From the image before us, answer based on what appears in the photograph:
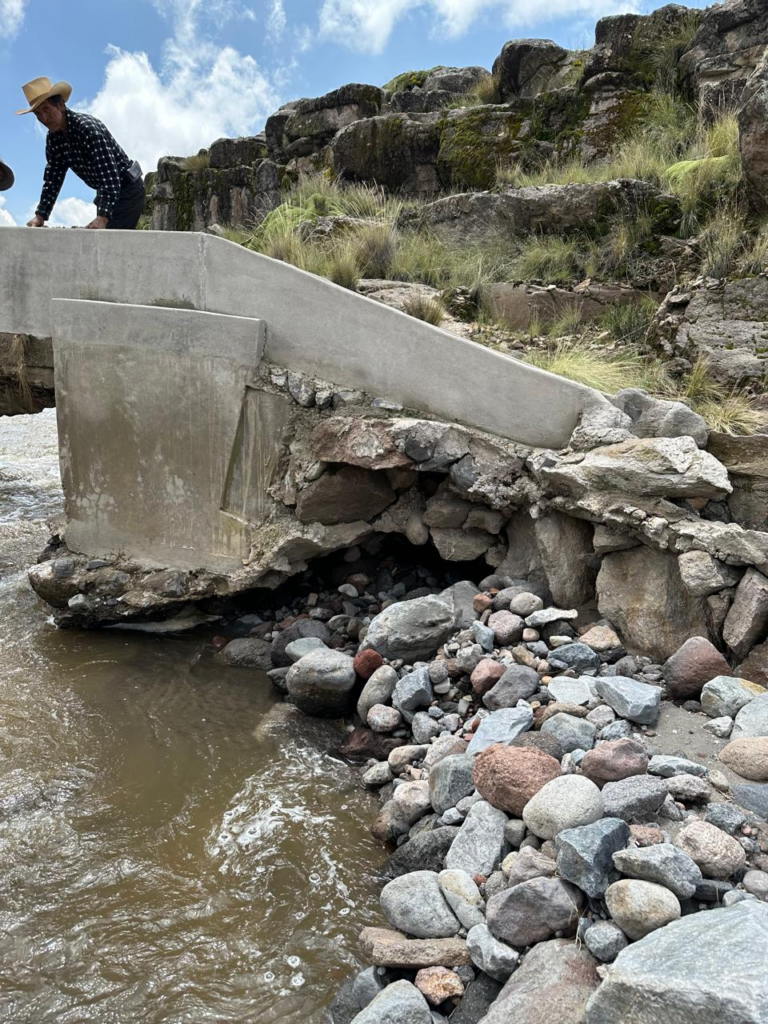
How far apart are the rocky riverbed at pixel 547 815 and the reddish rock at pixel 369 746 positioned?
1cm

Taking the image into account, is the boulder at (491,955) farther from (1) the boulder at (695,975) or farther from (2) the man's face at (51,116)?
(2) the man's face at (51,116)

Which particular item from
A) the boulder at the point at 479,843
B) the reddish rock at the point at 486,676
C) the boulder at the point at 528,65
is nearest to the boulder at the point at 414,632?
the reddish rock at the point at 486,676

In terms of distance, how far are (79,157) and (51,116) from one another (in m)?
0.31

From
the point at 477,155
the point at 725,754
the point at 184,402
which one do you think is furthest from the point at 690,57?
the point at 725,754

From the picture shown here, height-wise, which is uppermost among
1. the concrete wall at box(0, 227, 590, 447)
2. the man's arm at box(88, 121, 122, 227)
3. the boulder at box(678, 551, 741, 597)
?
the man's arm at box(88, 121, 122, 227)

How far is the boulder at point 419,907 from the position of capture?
102 inches

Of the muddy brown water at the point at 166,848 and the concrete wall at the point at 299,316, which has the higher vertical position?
the concrete wall at the point at 299,316

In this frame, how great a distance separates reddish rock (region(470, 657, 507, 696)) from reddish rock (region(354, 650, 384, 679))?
2.05 ft

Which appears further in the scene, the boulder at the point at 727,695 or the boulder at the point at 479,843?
the boulder at the point at 727,695

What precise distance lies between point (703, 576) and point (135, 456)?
3.71 metres

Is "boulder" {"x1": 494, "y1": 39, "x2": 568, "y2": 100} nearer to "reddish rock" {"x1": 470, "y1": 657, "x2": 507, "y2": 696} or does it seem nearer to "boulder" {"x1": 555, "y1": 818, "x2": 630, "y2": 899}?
"reddish rock" {"x1": 470, "y1": 657, "x2": 507, "y2": 696}

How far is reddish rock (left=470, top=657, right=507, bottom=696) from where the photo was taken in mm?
3752

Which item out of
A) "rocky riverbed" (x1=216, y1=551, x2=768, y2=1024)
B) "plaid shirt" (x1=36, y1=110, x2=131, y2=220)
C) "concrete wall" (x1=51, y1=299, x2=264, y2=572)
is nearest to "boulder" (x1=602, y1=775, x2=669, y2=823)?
"rocky riverbed" (x1=216, y1=551, x2=768, y2=1024)

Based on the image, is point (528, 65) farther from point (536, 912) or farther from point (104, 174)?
point (536, 912)
